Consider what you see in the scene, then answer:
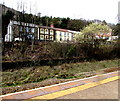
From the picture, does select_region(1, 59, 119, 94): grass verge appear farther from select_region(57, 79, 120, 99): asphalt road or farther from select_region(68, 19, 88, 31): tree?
select_region(68, 19, 88, 31): tree

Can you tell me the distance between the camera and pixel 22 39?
8.34m

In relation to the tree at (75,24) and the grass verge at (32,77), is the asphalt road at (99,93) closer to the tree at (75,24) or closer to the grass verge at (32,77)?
the grass verge at (32,77)

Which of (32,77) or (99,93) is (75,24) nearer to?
(32,77)

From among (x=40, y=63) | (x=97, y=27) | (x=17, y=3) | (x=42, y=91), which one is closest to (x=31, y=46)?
(x=40, y=63)

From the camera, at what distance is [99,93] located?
98.7 inches

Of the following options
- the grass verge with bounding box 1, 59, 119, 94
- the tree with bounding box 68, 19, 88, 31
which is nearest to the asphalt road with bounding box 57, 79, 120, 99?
the grass verge with bounding box 1, 59, 119, 94

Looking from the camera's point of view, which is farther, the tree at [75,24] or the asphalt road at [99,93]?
the tree at [75,24]

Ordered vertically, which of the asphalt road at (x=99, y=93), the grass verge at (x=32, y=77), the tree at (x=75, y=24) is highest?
the tree at (x=75, y=24)

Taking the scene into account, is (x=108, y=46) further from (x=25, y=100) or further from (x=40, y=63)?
(x=25, y=100)

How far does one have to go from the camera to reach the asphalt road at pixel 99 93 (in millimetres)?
2315

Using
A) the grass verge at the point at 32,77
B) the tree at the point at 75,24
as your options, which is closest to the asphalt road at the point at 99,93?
the grass verge at the point at 32,77

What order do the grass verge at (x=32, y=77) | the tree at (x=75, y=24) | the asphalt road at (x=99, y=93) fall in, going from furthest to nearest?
the tree at (x=75, y=24) → the grass verge at (x=32, y=77) → the asphalt road at (x=99, y=93)

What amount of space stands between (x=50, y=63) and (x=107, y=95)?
497 cm

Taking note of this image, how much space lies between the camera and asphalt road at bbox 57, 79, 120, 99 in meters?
2.31
